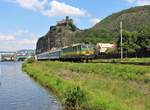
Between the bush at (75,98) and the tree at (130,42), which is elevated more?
the tree at (130,42)

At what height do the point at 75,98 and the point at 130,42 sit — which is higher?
the point at 130,42

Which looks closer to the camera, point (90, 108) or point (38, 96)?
point (90, 108)

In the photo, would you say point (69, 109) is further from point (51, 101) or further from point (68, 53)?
point (68, 53)

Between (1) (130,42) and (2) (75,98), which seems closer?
(2) (75,98)

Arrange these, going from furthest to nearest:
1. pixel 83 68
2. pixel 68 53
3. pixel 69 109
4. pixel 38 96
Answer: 1. pixel 68 53
2. pixel 83 68
3. pixel 38 96
4. pixel 69 109

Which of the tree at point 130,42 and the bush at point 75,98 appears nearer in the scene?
the bush at point 75,98

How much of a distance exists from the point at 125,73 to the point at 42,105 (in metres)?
12.9

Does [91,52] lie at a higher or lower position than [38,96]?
higher

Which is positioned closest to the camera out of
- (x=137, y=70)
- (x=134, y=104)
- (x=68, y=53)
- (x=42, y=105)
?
(x=134, y=104)

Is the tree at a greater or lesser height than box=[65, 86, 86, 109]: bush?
greater

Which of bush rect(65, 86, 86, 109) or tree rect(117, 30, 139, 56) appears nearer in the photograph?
bush rect(65, 86, 86, 109)

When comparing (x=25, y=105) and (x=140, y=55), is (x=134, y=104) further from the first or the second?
(x=140, y=55)

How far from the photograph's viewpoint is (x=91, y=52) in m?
79.7

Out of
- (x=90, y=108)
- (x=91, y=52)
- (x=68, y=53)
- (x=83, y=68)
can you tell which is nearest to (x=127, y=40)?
(x=68, y=53)
